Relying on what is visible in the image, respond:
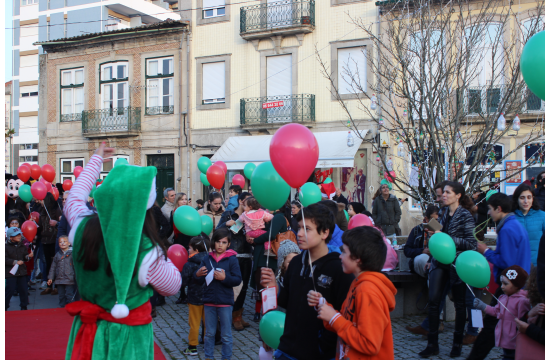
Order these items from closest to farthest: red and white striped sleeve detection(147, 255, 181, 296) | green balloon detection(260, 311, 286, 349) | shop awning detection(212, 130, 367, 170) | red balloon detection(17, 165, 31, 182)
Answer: red and white striped sleeve detection(147, 255, 181, 296)
green balloon detection(260, 311, 286, 349)
red balloon detection(17, 165, 31, 182)
shop awning detection(212, 130, 367, 170)

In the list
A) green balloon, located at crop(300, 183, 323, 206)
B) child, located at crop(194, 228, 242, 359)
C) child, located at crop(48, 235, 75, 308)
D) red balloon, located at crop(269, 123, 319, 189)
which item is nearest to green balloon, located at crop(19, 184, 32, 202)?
child, located at crop(48, 235, 75, 308)

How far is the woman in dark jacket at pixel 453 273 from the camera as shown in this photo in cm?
520

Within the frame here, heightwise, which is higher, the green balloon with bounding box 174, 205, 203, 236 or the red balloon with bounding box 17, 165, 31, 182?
the red balloon with bounding box 17, 165, 31, 182

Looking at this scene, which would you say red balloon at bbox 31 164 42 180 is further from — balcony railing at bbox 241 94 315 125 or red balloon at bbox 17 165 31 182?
balcony railing at bbox 241 94 315 125

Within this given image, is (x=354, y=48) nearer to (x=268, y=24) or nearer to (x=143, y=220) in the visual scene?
(x=268, y=24)

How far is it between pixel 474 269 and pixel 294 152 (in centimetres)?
195

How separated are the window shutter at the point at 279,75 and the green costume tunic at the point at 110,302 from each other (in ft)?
51.0

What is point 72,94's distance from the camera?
21156 mm

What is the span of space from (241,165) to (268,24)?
506cm

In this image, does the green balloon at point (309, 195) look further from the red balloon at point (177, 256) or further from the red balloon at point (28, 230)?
the red balloon at point (28, 230)

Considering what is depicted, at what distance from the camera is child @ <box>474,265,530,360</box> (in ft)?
13.9

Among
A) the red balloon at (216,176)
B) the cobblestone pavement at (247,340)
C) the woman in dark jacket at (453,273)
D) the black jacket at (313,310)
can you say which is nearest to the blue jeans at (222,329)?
the cobblestone pavement at (247,340)

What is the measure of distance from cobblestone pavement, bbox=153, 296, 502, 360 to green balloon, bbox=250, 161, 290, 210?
171 centimetres

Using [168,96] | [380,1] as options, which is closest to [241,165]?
[168,96]
